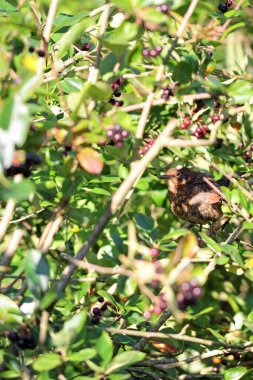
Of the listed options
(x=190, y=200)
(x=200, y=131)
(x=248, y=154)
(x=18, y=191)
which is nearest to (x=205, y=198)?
(x=190, y=200)

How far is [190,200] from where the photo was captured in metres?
3.18

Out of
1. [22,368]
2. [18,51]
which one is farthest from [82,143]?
[18,51]

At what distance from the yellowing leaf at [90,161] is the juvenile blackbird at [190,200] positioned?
5.45ft

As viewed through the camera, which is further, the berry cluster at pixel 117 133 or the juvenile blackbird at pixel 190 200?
the juvenile blackbird at pixel 190 200

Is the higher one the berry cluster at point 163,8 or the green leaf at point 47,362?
the berry cluster at point 163,8

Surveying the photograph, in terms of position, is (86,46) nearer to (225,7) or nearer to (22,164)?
(225,7)

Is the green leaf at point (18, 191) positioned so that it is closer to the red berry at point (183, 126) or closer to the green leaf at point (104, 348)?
the green leaf at point (104, 348)

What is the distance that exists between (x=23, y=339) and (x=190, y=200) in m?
1.85

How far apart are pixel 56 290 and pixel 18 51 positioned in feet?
2.85

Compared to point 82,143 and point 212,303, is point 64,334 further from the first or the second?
point 212,303

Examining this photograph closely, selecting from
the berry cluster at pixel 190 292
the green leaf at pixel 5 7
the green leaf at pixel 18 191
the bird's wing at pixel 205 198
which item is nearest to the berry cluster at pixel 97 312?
the berry cluster at pixel 190 292

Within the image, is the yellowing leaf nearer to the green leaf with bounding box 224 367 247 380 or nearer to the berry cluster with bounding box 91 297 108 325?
the berry cluster with bounding box 91 297 108 325

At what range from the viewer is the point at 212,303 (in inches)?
124

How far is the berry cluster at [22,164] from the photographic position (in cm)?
137
